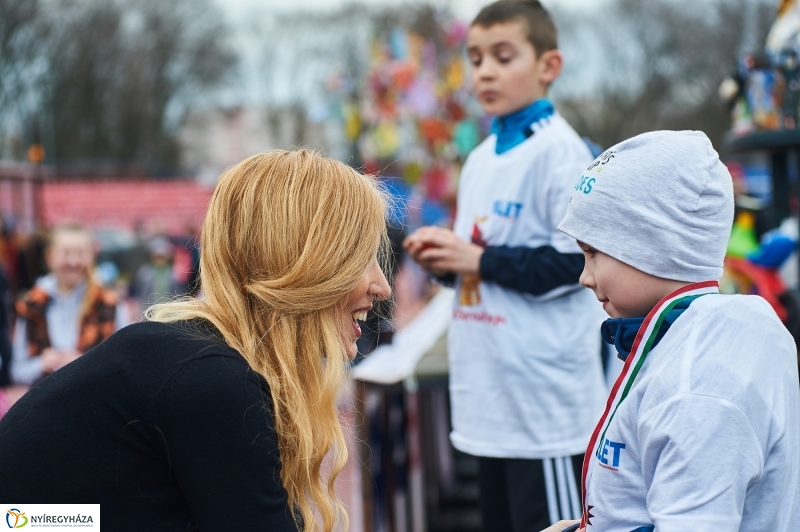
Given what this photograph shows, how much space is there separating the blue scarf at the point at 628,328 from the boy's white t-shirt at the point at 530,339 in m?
0.96

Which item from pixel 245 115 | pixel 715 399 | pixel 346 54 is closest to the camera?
pixel 715 399

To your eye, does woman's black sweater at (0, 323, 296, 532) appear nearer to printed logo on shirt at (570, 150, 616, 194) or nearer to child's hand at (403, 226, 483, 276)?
printed logo on shirt at (570, 150, 616, 194)

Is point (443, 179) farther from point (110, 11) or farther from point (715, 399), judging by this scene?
point (110, 11)

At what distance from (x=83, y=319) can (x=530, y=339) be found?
10.3ft

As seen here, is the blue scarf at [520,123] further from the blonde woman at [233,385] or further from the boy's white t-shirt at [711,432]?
the boy's white t-shirt at [711,432]

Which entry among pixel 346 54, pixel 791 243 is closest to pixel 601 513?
pixel 791 243

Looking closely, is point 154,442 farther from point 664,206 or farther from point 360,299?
A: point 664,206

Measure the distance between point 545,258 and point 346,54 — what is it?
4820 cm

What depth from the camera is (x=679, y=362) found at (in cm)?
133

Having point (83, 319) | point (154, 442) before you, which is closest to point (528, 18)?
point (154, 442)

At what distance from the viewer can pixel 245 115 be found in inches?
2702

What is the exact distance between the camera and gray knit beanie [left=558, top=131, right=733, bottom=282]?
1429 millimetres

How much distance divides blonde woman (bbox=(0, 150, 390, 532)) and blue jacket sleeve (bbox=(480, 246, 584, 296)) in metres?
0.83

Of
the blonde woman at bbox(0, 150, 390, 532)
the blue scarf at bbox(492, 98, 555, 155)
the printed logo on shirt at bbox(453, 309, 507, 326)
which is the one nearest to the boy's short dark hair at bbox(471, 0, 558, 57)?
the blue scarf at bbox(492, 98, 555, 155)
